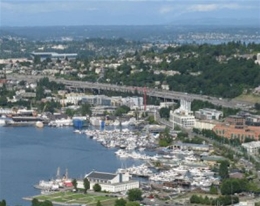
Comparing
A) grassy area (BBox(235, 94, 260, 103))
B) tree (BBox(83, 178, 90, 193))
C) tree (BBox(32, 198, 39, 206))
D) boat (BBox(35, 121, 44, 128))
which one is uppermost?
tree (BBox(32, 198, 39, 206))

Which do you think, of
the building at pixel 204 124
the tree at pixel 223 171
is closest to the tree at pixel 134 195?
the tree at pixel 223 171

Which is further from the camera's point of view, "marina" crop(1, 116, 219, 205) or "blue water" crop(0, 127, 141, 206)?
"marina" crop(1, 116, 219, 205)

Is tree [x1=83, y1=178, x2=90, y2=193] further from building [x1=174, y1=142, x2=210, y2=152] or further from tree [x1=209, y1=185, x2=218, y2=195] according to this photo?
building [x1=174, y1=142, x2=210, y2=152]

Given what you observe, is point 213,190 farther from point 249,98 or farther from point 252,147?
point 249,98

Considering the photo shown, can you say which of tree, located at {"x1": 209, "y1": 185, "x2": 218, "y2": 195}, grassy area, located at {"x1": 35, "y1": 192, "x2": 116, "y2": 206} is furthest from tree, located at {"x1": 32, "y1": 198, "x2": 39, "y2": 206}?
tree, located at {"x1": 209, "y1": 185, "x2": 218, "y2": 195}

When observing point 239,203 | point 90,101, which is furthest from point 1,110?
point 239,203

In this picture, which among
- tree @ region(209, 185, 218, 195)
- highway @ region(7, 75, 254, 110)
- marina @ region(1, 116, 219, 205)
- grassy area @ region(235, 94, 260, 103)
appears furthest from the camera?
grassy area @ region(235, 94, 260, 103)
